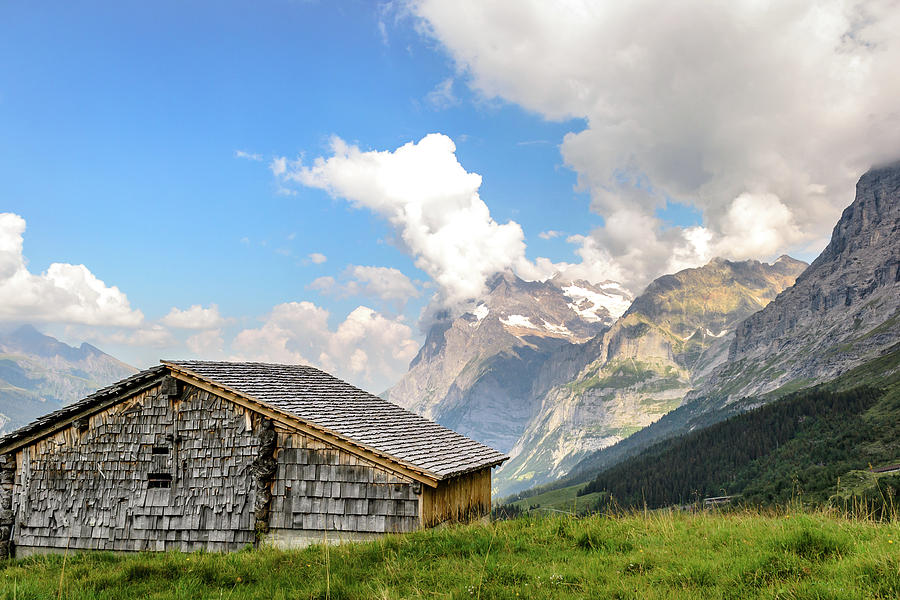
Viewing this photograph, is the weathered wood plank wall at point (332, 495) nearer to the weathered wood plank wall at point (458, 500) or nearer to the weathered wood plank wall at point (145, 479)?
the weathered wood plank wall at point (458, 500)

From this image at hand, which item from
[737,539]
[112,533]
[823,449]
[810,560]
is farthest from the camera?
[823,449]

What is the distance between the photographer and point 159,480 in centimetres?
2030

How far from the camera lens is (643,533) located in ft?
35.3

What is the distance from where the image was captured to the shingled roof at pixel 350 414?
18906mm

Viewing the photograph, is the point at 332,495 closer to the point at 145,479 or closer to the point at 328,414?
the point at 328,414

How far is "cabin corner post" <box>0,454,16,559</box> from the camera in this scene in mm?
20828

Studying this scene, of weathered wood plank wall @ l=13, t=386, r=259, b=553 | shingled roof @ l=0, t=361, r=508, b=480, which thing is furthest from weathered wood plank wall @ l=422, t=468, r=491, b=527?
weathered wood plank wall @ l=13, t=386, r=259, b=553

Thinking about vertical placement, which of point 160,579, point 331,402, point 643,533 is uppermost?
point 331,402

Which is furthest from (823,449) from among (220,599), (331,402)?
(220,599)

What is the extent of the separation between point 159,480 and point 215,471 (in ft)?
7.54

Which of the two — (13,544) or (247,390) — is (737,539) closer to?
(247,390)

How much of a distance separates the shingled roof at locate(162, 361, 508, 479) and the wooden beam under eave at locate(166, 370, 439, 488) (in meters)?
0.16

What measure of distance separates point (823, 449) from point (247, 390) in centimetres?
19791

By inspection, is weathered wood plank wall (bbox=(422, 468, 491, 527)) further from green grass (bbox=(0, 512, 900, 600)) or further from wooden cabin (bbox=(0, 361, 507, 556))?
green grass (bbox=(0, 512, 900, 600))
